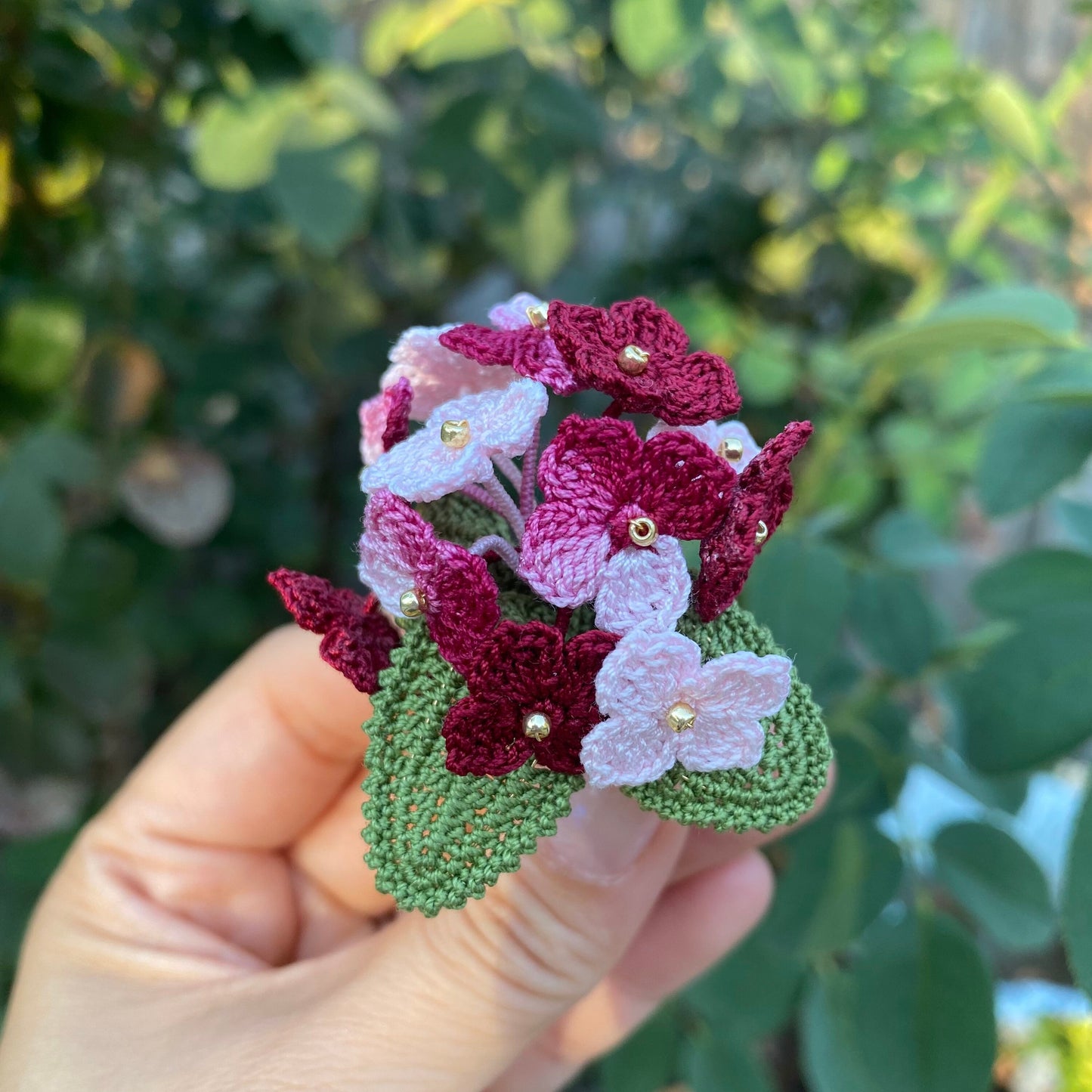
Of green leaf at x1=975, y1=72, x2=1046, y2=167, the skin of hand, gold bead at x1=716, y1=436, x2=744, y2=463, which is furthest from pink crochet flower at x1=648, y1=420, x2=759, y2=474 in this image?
green leaf at x1=975, y1=72, x2=1046, y2=167

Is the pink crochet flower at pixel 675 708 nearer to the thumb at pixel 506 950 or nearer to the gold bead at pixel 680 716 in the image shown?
the gold bead at pixel 680 716

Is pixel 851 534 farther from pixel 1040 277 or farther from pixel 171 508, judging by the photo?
pixel 171 508

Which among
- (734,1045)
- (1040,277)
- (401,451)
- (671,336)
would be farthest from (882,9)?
(734,1045)

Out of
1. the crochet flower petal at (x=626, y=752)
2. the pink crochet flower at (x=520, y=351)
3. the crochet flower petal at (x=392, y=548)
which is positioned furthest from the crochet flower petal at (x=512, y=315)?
the crochet flower petal at (x=626, y=752)

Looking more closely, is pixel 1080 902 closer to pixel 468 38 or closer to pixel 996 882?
pixel 996 882

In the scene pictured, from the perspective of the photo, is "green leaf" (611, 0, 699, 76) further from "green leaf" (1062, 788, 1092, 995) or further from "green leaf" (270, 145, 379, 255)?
"green leaf" (1062, 788, 1092, 995)

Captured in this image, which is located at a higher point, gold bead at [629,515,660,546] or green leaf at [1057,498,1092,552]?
gold bead at [629,515,660,546]

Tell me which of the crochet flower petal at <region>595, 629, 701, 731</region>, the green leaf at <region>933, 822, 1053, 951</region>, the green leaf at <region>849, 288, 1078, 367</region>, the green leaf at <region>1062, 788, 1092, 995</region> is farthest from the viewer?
the green leaf at <region>933, 822, 1053, 951</region>
